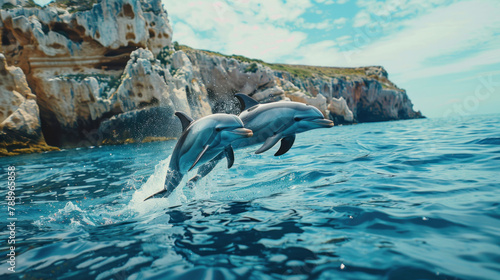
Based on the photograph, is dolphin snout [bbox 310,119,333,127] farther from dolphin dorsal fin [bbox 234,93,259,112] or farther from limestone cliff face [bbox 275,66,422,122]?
limestone cliff face [bbox 275,66,422,122]

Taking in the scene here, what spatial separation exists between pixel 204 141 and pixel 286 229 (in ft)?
6.66

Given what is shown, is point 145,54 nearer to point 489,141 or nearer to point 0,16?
point 0,16

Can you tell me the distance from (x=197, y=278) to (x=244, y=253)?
1.75ft

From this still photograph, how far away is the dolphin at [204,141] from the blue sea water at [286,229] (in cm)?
63

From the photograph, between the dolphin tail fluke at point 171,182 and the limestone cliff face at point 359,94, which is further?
the limestone cliff face at point 359,94

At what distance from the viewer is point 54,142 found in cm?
2805

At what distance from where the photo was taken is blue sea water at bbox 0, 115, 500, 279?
94.0 inches

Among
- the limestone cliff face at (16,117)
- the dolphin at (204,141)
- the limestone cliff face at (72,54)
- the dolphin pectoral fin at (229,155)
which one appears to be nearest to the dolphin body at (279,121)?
the dolphin pectoral fin at (229,155)

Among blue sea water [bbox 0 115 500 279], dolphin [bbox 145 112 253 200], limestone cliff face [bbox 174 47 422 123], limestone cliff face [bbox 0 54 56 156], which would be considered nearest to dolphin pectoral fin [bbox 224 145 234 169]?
dolphin [bbox 145 112 253 200]

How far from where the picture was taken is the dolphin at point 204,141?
4488 millimetres

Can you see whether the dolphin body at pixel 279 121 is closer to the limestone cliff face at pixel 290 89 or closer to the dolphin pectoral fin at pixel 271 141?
the dolphin pectoral fin at pixel 271 141

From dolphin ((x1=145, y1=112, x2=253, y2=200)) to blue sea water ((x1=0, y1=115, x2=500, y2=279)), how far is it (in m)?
0.63

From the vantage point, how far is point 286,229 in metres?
3.24

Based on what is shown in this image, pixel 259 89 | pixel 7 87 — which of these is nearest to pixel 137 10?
pixel 7 87
